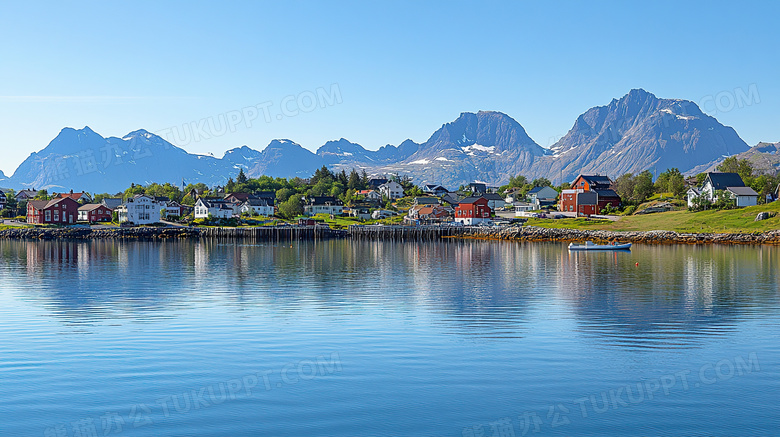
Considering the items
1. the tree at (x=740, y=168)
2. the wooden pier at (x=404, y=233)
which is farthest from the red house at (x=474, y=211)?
the tree at (x=740, y=168)

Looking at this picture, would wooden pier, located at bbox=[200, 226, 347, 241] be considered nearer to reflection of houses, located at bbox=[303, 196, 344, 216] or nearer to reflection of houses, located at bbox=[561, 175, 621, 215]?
reflection of houses, located at bbox=[303, 196, 344, 216]

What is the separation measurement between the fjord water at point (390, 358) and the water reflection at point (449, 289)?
0.29 metres

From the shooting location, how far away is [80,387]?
64.8 feet

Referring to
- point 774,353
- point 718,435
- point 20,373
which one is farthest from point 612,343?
point 20,373

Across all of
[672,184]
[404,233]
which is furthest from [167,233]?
[672,184]

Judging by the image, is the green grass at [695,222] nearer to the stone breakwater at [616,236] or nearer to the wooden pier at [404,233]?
the stone breakwater at [616,236]

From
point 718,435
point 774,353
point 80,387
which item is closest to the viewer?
point 718,435

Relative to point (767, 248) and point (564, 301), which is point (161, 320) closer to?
point (564, 301)

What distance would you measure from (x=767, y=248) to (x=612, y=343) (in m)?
75.8

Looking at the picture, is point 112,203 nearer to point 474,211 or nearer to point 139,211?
point 139,211

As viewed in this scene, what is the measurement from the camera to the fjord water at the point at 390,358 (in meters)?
16.8

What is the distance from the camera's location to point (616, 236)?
11125 cm

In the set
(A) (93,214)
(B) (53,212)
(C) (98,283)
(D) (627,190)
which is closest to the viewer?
(C) (98,283)

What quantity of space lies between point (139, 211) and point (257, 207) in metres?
35.4
